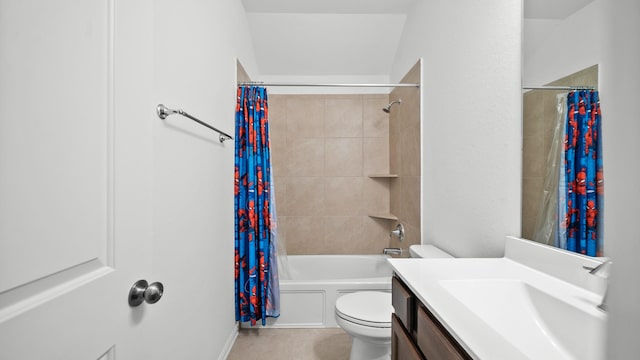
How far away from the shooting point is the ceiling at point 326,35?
2.42 m

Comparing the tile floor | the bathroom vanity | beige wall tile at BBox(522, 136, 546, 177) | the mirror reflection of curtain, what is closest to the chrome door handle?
the bathroom vanity

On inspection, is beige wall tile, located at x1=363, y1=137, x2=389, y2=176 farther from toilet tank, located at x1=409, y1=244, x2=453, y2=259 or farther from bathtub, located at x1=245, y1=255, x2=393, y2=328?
toilet tank, located at x1=409, y1=244, x2=453, y2=259

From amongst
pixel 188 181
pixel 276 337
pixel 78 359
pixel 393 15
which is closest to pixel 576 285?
pixel 78 359

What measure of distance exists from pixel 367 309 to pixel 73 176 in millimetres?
1511

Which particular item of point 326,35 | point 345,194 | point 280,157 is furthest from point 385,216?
point 326,35

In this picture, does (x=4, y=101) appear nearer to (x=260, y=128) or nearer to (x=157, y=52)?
(x=157, y=52)

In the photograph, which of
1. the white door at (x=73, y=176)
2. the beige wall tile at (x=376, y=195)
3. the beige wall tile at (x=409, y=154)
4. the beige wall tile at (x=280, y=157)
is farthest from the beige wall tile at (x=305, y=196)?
the white door at (x=73, y=176)

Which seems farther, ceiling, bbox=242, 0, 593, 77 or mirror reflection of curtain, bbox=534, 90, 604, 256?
ceiling, bbox=242, 0, 593, 77

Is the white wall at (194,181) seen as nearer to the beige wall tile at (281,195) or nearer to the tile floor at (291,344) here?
the tile floor at (291,344)

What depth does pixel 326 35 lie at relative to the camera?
264cm

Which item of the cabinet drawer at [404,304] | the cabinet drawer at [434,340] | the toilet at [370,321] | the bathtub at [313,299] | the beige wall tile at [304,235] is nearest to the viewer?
the cabinet drawer at [434,340]

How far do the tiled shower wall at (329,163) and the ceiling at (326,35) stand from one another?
0.30 metres

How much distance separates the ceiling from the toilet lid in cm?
213

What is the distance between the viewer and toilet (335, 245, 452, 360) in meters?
1.49
